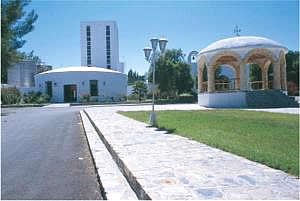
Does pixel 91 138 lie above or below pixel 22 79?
below

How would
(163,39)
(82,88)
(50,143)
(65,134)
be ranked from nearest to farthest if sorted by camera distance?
(50,143) → (65,134) → (163,39) → (82,88)

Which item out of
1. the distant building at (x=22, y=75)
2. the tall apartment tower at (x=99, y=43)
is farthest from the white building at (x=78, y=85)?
the tall apartment tower at (x=99, y=43)

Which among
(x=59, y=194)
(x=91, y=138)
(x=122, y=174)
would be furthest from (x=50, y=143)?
(x=59, y=194)

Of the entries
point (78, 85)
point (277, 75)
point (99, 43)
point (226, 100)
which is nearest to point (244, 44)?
point (277, 75)

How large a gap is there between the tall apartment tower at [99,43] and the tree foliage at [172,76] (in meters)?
40.8

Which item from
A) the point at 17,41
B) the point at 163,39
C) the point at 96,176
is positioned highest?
the point at 17,41

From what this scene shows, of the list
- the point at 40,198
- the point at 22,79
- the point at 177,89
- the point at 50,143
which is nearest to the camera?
the point at 40,198

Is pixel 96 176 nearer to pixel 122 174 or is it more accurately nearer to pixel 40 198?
pixel 122 174

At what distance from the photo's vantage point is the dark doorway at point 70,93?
59.3 m

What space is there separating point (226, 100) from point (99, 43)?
64.9 metres

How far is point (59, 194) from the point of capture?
18.6ft

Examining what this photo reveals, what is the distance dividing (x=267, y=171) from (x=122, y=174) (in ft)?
8.40

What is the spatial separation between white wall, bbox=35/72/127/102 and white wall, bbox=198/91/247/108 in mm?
27739

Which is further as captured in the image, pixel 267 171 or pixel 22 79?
pixel 22 79
